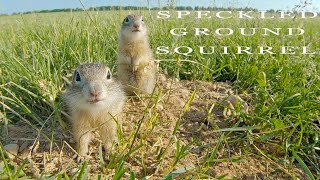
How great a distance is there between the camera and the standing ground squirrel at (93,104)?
2.42m

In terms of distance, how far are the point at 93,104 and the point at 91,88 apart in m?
0.13

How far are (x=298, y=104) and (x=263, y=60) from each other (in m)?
1.33

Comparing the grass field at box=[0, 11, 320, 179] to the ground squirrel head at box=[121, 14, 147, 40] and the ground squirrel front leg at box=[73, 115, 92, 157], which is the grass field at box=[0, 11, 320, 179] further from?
the ground squirrel head at box=[121, 14, 147, 40]

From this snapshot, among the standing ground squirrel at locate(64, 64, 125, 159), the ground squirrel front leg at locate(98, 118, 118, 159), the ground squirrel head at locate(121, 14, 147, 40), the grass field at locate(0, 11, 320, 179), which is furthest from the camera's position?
the ground squirrel head at locate(121, 14, 147, 40)

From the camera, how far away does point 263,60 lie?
13.7 ft

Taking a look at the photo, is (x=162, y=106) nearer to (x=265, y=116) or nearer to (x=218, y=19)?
(x=265, y=116)

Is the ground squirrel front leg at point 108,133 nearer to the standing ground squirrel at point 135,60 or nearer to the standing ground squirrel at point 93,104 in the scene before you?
the standing ground squirrel at point 93,104

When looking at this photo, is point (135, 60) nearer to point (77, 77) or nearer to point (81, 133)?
point (77, 77)

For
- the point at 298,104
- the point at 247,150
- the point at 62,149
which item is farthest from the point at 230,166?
the point at 62,149

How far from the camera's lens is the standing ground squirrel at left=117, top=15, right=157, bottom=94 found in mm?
4074

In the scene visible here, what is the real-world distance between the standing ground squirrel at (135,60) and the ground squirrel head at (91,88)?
52.1 inches

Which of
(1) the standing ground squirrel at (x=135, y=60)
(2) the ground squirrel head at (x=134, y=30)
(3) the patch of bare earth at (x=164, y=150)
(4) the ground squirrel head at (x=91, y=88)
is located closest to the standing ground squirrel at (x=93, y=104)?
(4) the ground squirrel head at (x=91, y=88)

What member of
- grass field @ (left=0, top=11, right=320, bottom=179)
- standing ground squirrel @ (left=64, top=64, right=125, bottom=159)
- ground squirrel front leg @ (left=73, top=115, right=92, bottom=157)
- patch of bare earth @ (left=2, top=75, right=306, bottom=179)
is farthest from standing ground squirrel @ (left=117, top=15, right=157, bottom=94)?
ground squirrel front leg @ (left=73, top=115, right=92, bottom=157)

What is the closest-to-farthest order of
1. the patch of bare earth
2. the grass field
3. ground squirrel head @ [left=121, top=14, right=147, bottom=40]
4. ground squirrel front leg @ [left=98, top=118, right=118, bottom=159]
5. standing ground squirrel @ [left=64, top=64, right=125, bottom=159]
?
the patch of bare earth → standing ground squirrel @ [left=64, top=64, right=125, bottom=159] → the grass field → ground squirrel front leg @ [left=98, top=118, right=118, bottom=159] → ground squirrel head @ [left=121, top=14, right=147, bottom=40]
